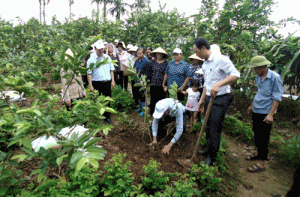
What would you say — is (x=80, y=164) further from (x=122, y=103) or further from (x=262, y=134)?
(x=122, y=103)

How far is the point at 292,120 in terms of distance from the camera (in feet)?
15.9

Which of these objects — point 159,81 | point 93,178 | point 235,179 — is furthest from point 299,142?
point 93,178

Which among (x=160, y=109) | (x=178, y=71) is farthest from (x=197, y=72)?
(x=160, y=109)

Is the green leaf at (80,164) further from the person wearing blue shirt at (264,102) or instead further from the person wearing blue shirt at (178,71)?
the person wearing blue shirt at (178,71)

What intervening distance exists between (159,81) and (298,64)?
2749 mm

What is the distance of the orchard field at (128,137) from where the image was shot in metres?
1.36

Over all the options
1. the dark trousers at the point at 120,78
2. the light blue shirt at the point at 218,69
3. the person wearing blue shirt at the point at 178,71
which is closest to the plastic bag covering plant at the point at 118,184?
the light blue shirt at the point at 218,69

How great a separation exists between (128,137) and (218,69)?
6.59 feet

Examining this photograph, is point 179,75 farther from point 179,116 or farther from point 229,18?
point 229,18

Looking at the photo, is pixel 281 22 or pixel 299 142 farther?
pixel 281 22

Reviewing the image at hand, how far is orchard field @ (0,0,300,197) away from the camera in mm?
1362

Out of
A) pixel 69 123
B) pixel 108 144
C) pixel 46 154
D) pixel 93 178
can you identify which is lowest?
pixel 108 144

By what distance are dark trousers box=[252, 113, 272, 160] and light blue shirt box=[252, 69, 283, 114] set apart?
12 cm

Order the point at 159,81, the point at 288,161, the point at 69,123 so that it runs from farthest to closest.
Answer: the point at 159,81
the point at 288,161
the point at 69,123
